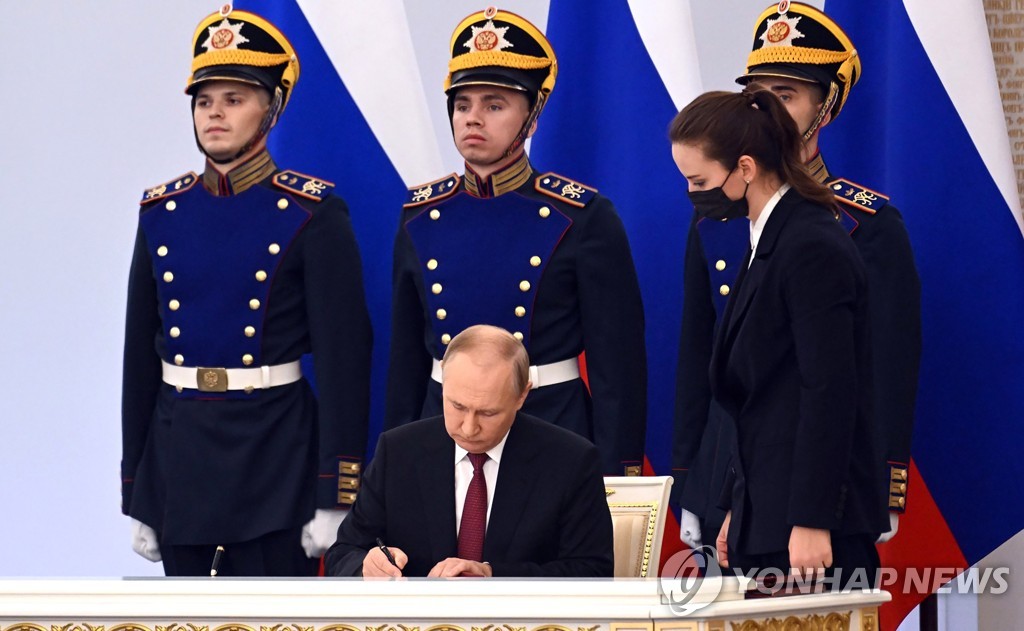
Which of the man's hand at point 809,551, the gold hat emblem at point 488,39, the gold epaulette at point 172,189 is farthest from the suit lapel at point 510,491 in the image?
the gold epaulette at point 172,189

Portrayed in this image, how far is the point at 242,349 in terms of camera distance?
332cm

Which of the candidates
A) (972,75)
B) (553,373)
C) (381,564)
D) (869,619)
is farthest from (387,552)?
(972,75)

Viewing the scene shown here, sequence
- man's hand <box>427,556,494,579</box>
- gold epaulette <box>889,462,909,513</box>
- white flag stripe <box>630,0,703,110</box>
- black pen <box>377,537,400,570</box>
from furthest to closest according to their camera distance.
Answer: white flag stripe <box>630,0,703,110</box> → gold epaulette <box>889,462,909,513</box> → black pen <box>377,537,400,570</box> → man's hand <box>427,556,494,579</box>

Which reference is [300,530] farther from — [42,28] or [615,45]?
[42,28]

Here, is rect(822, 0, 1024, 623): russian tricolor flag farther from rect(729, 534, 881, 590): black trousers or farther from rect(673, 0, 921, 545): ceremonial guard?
rect(729, 534, 881, 590): black trousers

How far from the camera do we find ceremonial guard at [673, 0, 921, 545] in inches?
128

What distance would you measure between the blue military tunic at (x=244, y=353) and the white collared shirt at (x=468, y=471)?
74 cm

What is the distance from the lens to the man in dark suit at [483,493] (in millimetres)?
2486

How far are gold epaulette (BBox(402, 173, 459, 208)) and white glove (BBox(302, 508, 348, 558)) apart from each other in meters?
0.72

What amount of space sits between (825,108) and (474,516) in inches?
54.0

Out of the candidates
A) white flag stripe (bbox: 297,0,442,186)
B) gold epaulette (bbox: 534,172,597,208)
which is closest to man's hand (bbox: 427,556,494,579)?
gold epaulette (bbox: 534,172,597,208)

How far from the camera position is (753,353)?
2426 millimetres

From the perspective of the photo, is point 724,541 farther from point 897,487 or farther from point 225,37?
point 225,37

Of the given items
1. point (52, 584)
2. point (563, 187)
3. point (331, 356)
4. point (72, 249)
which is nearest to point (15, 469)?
point (72, 249)
